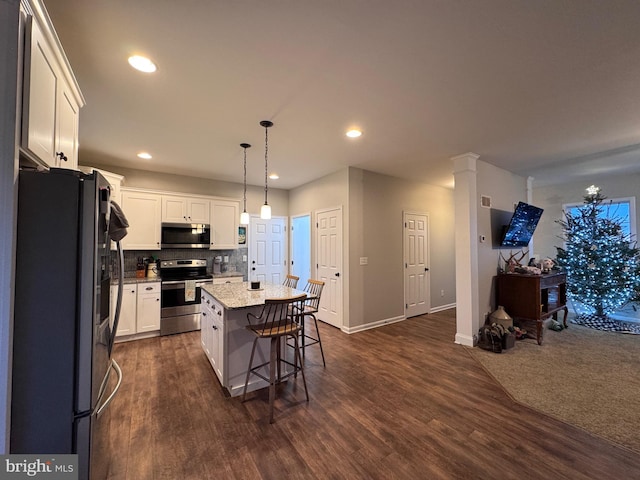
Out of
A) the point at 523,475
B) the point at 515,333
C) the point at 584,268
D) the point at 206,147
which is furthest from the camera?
the point at 584,268

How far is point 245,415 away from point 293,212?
14.2 feet

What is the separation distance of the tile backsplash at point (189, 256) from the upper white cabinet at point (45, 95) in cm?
281

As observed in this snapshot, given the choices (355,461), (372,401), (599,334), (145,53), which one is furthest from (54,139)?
(599,334)

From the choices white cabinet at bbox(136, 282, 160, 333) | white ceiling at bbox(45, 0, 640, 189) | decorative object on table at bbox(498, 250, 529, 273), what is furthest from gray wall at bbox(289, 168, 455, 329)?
white cabinet at bbox(136, 282, 160, 333)

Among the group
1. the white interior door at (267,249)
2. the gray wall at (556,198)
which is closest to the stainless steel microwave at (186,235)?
the white interior door at (267,249)

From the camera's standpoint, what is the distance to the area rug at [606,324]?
445 centimetres

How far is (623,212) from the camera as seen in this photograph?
5.06 meters

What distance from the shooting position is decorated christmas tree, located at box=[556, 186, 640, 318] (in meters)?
4.50

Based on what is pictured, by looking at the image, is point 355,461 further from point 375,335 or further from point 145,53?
point 145,53

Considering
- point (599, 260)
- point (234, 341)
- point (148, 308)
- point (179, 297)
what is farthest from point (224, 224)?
point (599, 260)

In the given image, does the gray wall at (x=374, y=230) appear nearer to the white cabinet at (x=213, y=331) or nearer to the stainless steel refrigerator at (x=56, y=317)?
the white cabinet at (x=213, y=331)

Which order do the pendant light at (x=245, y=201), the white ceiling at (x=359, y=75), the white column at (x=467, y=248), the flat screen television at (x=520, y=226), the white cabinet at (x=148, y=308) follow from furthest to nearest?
1. the flat screen television at (x=520, y=226)
2. the white cabinet at (x=148, y=308)
3. the white column at (x=467, y=248)
4. the pendant light at (x=245, y=201)
5. the white ceiling at (x=359, y=75)

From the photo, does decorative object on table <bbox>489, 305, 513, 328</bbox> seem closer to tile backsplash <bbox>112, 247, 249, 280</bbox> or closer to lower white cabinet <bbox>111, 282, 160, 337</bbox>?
tile backsplash <bbox>112, 247, 249, 280</bbox>

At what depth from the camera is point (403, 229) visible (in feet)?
16.9
